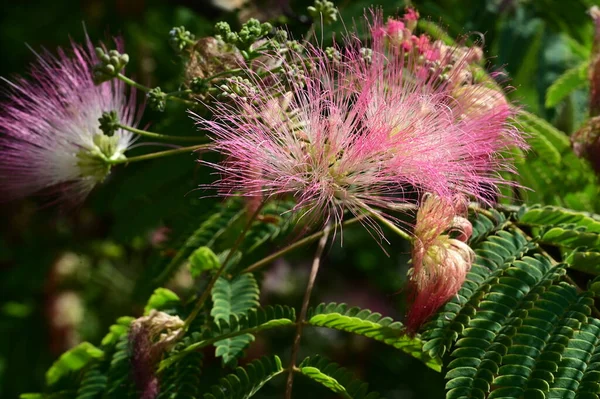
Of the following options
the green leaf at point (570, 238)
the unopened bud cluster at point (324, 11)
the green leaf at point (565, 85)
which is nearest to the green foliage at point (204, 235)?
the unopened bud cluster at point (324, 11)

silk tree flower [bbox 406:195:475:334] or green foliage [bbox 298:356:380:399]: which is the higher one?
silk tree flower [bbox 406:195:475:334]

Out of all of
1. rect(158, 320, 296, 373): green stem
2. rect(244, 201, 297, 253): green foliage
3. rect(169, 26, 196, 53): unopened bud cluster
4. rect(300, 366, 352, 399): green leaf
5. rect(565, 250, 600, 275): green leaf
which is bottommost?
rect(300, 366, 352, 399): green leaf

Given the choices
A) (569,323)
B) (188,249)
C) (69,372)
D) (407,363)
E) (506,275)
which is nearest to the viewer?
(569,323)

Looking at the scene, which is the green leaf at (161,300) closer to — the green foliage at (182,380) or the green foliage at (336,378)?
the green foliage at (182,380)

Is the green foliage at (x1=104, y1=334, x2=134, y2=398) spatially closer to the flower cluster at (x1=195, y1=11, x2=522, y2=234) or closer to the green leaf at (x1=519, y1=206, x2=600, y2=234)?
the flower cluster at (x1=195, y1=11, x2=522, y2=234)

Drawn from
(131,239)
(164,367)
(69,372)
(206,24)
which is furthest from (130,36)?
(164,367)

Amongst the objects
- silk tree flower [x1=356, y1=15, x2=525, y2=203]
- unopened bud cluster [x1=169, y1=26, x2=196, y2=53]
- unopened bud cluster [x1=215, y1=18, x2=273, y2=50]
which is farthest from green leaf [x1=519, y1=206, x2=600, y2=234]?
unopened bud cluster [x1=169, y1=26, x2=196, y2=53]

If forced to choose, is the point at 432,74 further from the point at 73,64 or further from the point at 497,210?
the point at 73,64
